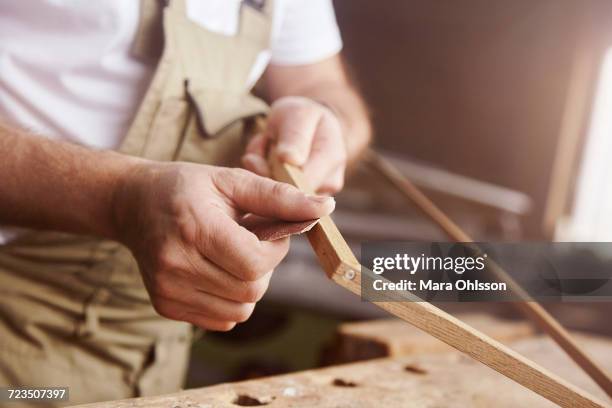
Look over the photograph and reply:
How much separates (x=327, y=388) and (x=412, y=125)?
2246mm

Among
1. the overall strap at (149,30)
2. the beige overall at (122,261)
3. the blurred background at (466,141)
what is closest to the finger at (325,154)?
the beige overall at (122,261)

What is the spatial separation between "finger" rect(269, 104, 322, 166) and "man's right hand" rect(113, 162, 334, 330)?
0.13 metres

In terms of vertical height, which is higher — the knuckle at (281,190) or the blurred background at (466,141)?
the blurred background at (466,141)

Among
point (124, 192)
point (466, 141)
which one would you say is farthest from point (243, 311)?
point (466, 141)

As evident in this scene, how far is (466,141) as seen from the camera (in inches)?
104

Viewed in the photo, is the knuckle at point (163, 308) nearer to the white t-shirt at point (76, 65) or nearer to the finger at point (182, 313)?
the finger at point (182, 313)

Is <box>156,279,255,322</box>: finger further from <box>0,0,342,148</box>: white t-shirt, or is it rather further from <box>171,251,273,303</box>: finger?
<box>0,0,342,148</box>: white t-shirt

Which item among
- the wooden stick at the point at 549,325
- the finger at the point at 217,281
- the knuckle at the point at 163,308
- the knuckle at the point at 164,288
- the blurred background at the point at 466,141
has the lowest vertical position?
the knuckle at the point at 163,308

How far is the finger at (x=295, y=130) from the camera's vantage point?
625 mm

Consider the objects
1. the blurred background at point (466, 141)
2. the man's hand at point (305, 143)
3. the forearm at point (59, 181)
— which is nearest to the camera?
the forearm at point (59, 181)

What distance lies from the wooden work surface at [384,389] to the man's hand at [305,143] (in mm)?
205

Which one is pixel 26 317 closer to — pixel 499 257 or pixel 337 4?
pixel 499 257

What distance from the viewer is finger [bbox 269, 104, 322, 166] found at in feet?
2.05

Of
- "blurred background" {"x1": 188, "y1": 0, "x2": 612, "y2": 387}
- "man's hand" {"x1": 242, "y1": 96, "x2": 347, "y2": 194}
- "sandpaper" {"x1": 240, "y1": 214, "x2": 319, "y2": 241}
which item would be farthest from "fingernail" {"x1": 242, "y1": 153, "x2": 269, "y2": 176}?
"blurred background" {"x1": 188, "y1": 0, "x2": 612, "y2": 387}
